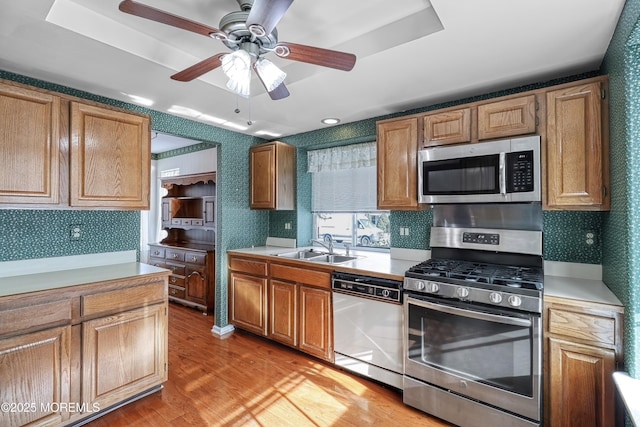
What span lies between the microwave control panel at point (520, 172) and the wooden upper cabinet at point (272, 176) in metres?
2.37

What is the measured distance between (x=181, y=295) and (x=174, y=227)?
123cm

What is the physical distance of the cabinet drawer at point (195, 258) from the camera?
4.21 m

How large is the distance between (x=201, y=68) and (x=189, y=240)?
4207 millimetres

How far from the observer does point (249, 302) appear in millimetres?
3410

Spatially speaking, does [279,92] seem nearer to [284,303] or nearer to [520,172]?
[520,172]

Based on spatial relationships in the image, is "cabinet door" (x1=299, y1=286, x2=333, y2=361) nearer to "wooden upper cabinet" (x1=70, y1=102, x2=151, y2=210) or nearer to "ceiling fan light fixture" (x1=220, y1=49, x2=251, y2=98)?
"wooden upper cabinet" (x1=70, y1=102, x2=151, y2=210)

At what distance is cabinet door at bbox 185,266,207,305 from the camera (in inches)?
166

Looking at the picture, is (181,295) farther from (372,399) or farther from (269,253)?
(372,399)

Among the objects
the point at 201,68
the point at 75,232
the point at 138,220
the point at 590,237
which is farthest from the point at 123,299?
the point at 590,237

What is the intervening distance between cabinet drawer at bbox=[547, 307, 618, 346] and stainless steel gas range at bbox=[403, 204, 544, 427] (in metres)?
0.08

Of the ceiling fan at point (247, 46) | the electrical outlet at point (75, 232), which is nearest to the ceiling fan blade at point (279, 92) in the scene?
the ceiling fan at point (247, 46)

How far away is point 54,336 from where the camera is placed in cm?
189

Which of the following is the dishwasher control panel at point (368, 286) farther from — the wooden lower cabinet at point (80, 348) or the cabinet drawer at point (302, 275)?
the wooden lower cabinet at point (80, 348)

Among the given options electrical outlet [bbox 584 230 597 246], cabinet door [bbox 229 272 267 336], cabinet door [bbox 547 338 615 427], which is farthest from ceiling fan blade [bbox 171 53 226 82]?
electrical outlet [bbox 584 230 597 246]
